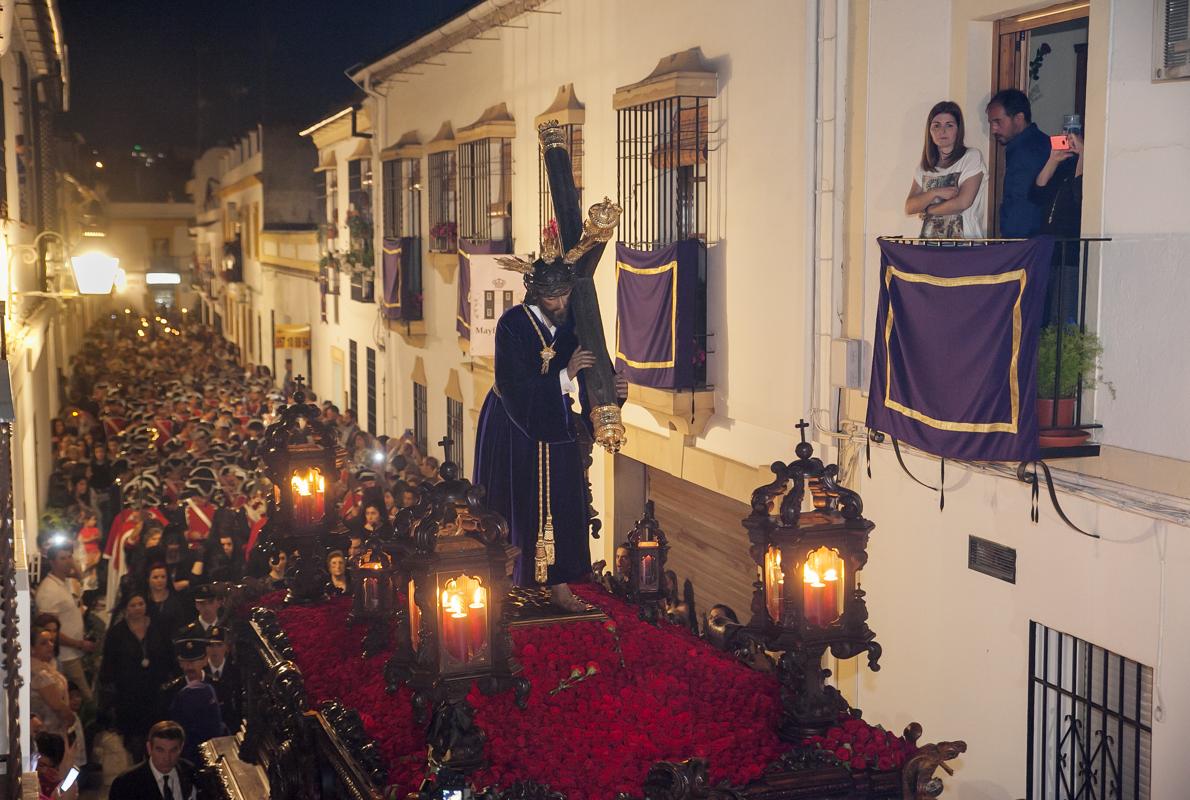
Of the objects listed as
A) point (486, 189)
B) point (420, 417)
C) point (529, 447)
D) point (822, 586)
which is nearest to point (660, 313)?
point (529, 447)

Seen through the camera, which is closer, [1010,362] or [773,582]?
[773,582]

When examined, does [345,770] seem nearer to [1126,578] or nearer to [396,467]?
[1126,578]

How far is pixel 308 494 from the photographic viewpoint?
32.4 ft

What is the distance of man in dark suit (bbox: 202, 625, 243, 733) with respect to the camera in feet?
33.2

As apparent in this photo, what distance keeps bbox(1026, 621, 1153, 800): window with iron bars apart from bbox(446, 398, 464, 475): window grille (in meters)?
12.1

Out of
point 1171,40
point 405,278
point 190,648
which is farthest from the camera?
point 405,278

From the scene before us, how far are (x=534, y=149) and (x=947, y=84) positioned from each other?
7.92m

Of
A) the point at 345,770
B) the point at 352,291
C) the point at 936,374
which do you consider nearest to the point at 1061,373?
the point at 936,374

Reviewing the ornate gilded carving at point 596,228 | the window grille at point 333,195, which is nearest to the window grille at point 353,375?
the window grille at point 333,195

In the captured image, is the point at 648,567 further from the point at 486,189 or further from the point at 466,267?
the point at 486,189

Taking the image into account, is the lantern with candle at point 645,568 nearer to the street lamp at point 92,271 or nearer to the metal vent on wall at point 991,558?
the metal vent on wall at point 991,558

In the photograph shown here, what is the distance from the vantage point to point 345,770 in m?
6.62

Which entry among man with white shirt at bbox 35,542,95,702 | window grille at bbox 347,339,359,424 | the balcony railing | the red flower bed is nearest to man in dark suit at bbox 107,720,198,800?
the red flower bed

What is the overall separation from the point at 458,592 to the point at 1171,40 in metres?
4.33
